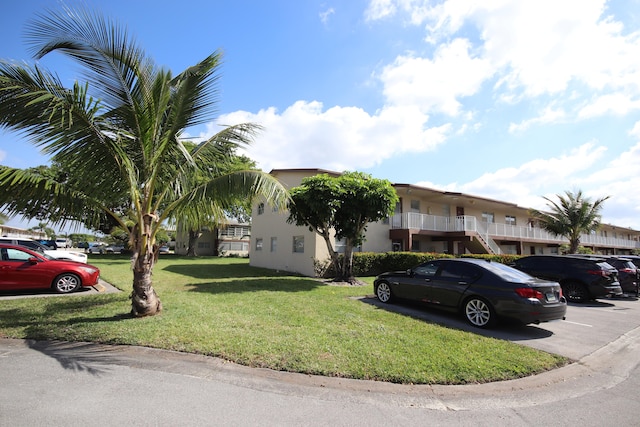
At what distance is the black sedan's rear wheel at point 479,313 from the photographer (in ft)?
23.5

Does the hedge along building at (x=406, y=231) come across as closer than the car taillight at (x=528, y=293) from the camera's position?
No

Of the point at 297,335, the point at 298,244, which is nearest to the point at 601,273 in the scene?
the point at 297,335

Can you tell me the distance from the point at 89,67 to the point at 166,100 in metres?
1.40

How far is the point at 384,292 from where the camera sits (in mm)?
9859

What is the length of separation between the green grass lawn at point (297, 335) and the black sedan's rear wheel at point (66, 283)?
112 cm

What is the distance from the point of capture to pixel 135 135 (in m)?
7.15

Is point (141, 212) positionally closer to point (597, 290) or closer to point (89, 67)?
point (89, 67)

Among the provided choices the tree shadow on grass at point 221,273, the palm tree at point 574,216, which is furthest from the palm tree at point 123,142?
the palm tree at point 574,216

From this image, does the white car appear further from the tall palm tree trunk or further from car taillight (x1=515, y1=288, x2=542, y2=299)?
car taillight (x1=515, y1=288, x2=542, y2=299)

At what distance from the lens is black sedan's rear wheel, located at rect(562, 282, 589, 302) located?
11.7m

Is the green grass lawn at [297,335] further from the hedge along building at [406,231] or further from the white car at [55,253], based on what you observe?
the hedge along building at [406,231]

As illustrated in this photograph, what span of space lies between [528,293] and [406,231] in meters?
13.6

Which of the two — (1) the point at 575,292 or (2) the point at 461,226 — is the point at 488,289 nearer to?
(1) the point at 575,292

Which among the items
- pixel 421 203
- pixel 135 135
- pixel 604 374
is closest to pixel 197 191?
pixel 135 135
